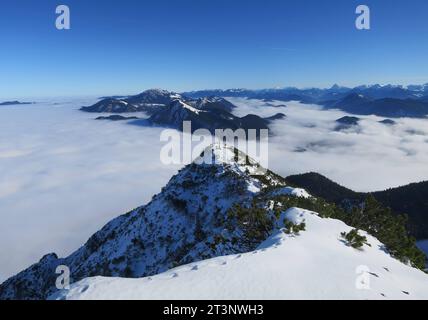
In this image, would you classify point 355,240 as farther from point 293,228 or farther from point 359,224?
point 359,224

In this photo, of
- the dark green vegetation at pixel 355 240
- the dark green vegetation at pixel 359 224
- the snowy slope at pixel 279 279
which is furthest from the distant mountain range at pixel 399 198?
the snowy slope at pixel 279 279

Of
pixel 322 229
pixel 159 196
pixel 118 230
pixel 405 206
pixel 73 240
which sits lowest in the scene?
pixel 73 240

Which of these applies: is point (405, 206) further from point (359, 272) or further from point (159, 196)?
point (359, 272)

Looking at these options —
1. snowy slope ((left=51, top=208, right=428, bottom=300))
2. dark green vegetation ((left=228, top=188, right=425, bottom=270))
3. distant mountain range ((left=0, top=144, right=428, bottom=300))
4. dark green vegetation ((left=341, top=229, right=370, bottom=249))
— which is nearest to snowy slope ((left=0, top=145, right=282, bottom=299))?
distant mountain range ((left=0, top=144, right=428, bottom=300))

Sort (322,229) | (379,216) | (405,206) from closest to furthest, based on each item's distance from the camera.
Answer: (322,229)
(379,216)
(405,206)

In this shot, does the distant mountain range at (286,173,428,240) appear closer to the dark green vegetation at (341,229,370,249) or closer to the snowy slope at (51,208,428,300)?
the dark green vegetation at (341,229,370,249)
